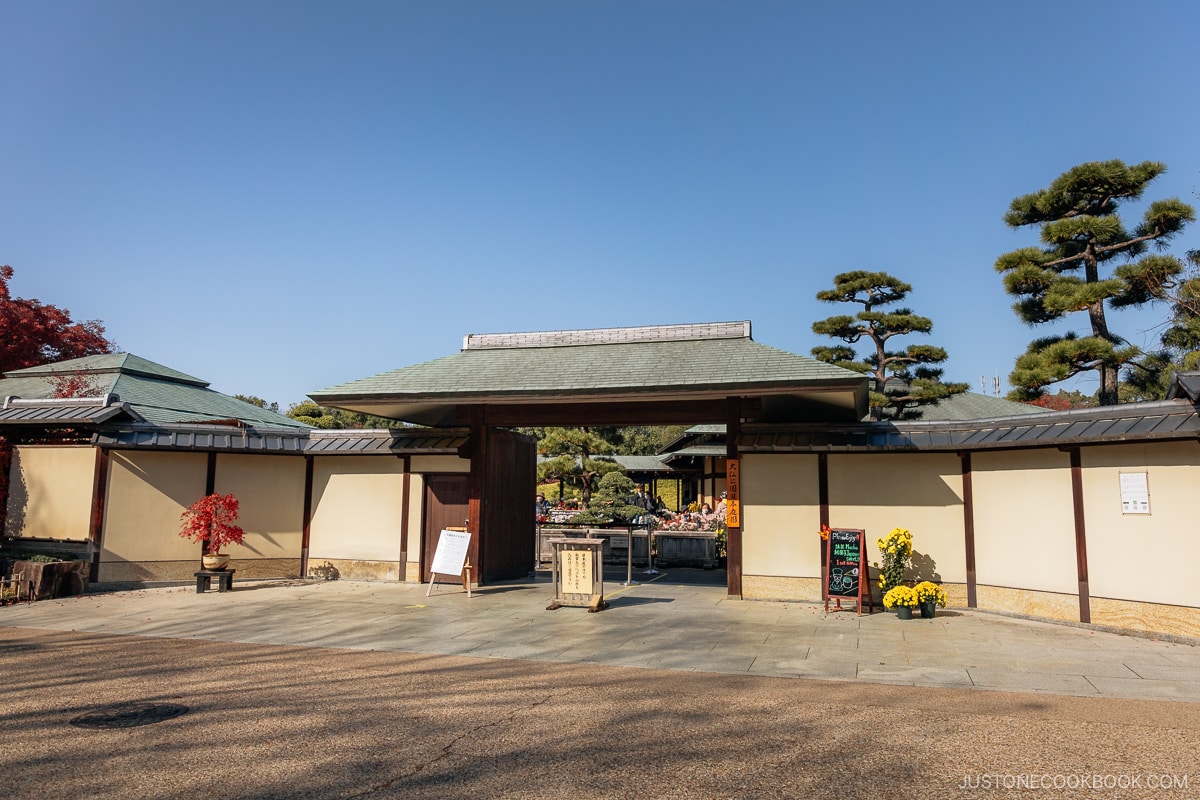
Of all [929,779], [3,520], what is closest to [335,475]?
[3,520]

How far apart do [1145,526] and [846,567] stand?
411cm

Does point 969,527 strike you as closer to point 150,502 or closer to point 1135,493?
point 1135,493

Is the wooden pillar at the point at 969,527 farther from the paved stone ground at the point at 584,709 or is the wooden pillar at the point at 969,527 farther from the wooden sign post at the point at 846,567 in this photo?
the wooden sign post at the point at 846,567

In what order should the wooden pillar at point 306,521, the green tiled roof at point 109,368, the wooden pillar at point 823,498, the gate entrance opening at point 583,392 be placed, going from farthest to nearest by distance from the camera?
the green tiled roof at point 109,368 → the wooden pillar at point 306,521 → the wooden pillar at point 823,498 → the gate entrance opening at point 583,392

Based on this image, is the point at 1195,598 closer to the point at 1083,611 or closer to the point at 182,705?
the point at 1083,611

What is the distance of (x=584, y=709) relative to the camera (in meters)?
6.45

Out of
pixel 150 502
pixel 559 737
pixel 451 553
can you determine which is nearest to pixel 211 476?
pixel 150 502

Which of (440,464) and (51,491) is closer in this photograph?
(51,491)

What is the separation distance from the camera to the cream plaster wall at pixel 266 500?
1589 cm

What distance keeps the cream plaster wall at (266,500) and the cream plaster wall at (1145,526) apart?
14.9 meters

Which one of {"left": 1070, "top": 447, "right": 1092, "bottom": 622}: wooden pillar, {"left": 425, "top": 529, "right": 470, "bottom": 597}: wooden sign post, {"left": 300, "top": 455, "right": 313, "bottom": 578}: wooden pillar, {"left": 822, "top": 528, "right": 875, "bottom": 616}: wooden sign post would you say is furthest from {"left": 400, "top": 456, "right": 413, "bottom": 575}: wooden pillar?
{"left": 1070, "top": 447, "right": 1092, "bottom": 622}: wooden pillar

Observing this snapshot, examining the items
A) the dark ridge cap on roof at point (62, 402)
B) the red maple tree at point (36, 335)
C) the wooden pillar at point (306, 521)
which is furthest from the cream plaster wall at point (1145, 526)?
the red maple tree at point (36, 335)

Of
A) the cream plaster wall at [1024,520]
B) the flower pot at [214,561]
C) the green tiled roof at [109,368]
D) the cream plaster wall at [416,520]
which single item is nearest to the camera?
the cream plaster wall at [1024,520]

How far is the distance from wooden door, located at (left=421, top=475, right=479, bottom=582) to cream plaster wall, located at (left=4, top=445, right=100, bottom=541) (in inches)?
254
